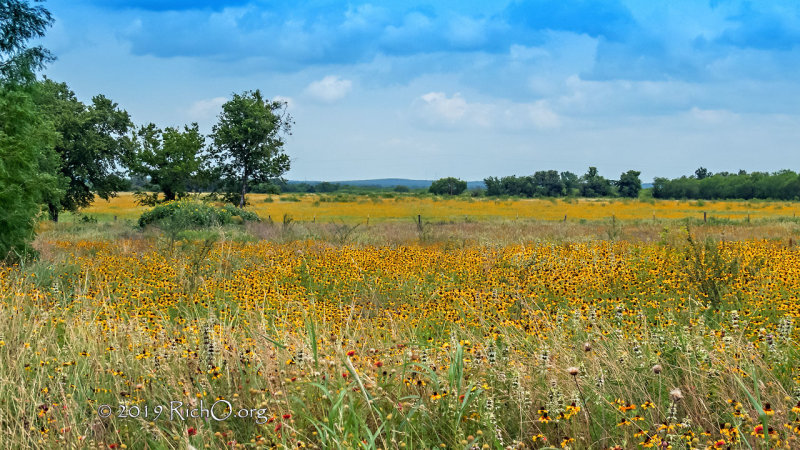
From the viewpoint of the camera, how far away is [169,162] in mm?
47844

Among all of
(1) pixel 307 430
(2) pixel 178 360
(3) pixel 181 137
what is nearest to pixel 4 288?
(2) pixel 178 360

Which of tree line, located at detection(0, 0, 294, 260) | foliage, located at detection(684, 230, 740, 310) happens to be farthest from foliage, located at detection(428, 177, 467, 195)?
foliage, located at detection(684, 230, 740, 310)

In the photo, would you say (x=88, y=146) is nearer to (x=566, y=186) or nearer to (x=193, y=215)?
(x=193, y=215)

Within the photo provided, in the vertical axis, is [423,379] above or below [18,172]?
below

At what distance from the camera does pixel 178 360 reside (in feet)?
15.1

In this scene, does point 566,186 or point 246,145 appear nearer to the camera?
point 246,145

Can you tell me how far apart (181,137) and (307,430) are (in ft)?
160

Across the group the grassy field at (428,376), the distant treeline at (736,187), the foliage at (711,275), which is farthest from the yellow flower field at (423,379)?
the distant treeline at (736,187)

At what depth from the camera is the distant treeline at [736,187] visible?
259 feet

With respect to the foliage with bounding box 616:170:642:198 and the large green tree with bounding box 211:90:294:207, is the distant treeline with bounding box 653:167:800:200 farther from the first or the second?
the large green tree with bounding box 211:90:294:207

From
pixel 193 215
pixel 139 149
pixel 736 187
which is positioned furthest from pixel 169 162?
pixel 736 187

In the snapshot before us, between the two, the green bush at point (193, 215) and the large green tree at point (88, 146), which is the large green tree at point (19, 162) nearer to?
the green bush at point (193, 215)

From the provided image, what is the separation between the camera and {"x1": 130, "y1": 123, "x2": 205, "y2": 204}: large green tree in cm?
4688

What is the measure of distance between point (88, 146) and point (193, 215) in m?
17.2
